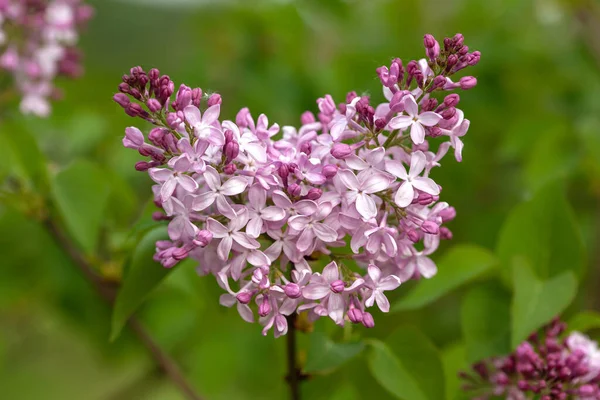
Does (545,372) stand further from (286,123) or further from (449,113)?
(286,123)

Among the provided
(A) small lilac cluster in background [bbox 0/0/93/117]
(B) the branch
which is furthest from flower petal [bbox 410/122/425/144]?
(A) small lilac cluster in background [bbox 0/0/93/117]

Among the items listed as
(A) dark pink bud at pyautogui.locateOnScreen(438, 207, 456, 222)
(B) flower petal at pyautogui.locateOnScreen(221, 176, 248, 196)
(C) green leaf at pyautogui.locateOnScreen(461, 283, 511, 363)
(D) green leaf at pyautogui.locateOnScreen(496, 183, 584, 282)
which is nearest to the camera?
(B) flower petal at pyautogui.locateOnScreen(221, 176, 248, 196)

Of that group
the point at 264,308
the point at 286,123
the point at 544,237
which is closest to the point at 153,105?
the point at 264,308

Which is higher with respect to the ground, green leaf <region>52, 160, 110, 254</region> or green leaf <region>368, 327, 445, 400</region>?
green leaf <region>368, 327, 445, 400</region>

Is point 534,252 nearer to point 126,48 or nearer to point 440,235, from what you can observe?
point 440,235

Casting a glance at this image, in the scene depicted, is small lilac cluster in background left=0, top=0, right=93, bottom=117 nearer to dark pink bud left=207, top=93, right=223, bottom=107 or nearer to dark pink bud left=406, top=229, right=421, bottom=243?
dark pink bud left=207, top=93, right=223, bottom=107
